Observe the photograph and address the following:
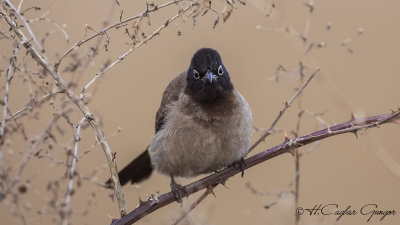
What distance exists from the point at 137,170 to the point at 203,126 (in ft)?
2.92

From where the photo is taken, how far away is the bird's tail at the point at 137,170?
503 cm

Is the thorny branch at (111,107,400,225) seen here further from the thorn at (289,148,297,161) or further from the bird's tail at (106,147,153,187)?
the bird's tail at (106,147,153,187)

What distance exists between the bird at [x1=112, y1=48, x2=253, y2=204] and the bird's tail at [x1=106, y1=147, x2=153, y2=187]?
26 cm

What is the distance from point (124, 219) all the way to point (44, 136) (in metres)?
0.83

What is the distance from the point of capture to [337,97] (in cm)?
379

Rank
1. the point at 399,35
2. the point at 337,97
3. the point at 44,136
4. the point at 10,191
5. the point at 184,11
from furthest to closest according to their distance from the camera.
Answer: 1. the point at 399,35
2. the point at 337,97
3. the point at 184,11
4. the point at 44,136
5. the point at 10,191

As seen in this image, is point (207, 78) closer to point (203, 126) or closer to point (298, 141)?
point (203, 126)

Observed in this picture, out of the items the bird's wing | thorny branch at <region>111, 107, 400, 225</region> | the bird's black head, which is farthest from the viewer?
the bird's wing

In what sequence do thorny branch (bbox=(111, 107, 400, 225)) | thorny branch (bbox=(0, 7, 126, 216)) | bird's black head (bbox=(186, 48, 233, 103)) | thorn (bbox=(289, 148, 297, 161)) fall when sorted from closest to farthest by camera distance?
thorny branch (bbox=(0, 7, 126, 216)) → thorny branch (bbox=(111, 107, 400, 225)) → thorn (bbox=(289, 148, 297, 161)) → bird's black head (bbox=(186, 48, 233, 103))

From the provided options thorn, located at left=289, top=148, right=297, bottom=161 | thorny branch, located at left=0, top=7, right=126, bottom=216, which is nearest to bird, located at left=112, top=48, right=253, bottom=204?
thorn, located at left=289, top=148, right=297, bottom=161

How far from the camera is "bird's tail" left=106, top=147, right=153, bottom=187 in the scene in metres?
5.03

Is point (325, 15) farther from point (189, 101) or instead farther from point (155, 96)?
point (189, 101)

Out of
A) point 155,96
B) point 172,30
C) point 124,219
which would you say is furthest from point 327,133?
point 172,30

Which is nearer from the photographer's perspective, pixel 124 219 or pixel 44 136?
pixel 44 136
